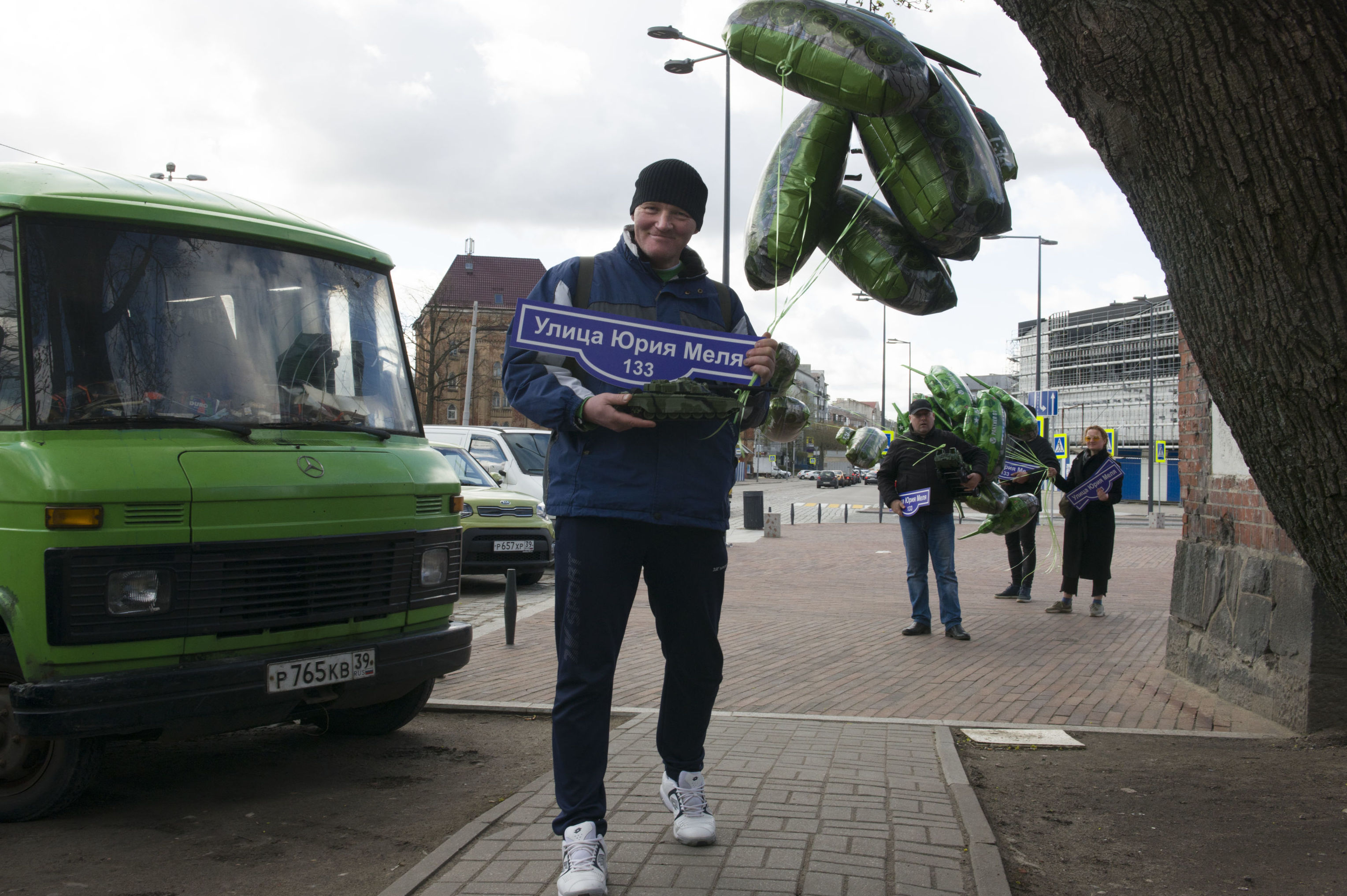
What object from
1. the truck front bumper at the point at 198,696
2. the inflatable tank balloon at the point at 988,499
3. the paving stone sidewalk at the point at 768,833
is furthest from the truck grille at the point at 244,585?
the inflatable tank balloon at the point at 988,499

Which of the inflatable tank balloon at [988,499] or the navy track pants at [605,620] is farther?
the inflatable tank balloon at [988,499]

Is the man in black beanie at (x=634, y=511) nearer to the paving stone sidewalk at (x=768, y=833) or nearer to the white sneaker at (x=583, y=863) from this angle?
the white sneaker at (x=583, y=863)

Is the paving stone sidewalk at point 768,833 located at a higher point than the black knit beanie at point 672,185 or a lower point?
lower

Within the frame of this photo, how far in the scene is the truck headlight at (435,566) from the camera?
16.9 feet

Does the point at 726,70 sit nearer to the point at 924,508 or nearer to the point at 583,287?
the point at 583,287

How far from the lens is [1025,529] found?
483 inches

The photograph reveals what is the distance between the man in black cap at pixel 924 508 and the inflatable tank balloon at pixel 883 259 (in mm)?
5428

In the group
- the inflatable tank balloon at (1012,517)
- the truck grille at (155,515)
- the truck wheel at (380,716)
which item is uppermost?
the truck grille at (155,515)

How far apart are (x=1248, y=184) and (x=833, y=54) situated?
3.87ft

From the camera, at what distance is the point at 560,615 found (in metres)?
3.37

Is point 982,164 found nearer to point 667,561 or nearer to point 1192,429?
point 667,561

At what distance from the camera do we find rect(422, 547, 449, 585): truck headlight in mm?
5164

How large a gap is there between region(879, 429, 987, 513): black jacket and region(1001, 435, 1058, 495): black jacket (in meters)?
0.67

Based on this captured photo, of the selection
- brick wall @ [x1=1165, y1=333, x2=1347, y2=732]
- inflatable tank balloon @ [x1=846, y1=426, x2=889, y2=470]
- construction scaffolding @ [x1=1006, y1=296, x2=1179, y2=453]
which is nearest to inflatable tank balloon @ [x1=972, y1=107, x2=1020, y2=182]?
brick wall @ [x1=1165, y1=333, x2=1347, y2=732]
